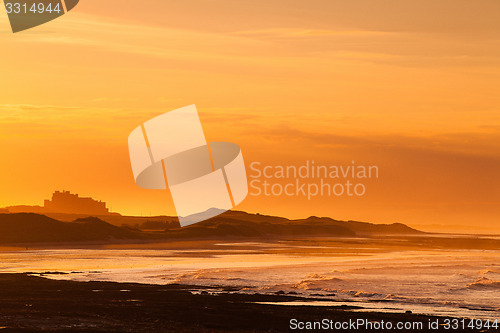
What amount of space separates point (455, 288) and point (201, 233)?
134m

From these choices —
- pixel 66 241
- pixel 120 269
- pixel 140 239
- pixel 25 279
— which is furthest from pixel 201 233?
pixel 25 279

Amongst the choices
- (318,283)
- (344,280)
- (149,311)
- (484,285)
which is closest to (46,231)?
(344,280)

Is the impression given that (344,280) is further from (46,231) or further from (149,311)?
(46,231)

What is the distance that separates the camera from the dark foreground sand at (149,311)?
30719 mm

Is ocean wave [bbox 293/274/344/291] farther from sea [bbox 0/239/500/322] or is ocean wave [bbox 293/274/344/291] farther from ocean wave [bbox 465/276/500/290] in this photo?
ocean wave [bbox 465/276/500/290]

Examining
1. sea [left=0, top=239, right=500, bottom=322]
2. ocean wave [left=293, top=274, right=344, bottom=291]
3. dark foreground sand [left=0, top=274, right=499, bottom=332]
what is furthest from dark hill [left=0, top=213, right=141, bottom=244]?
dark foreground sand [left=0, top=274, right=499, bottom=332]

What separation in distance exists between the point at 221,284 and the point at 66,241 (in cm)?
9975

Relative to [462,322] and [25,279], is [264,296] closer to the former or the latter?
[462,322]

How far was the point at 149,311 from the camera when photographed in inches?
1378

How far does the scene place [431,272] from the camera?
192ft

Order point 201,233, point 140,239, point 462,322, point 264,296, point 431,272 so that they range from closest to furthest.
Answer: point 462,322 < point 264,296 < point 431,272 < point 140,239 < point 201,233

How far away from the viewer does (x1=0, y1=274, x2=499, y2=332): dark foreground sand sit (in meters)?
30.7

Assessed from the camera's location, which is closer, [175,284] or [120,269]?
[175,284]

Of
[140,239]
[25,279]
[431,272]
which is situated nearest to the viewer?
[25,279]
